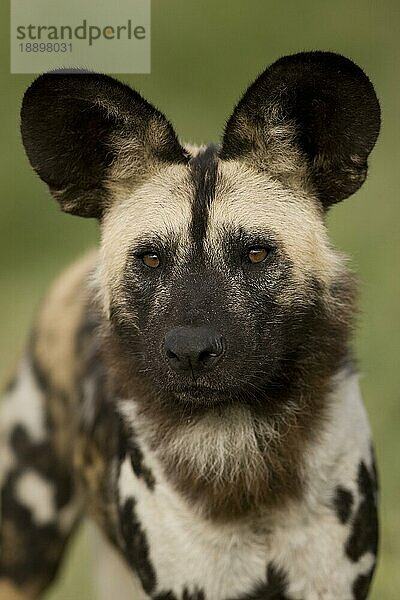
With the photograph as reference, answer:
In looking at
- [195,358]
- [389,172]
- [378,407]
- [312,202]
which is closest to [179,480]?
[195,358]

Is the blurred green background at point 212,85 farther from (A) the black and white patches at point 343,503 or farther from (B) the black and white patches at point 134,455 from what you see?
(A) the black and white patches at point 343,503

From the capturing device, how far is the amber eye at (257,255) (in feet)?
13.4

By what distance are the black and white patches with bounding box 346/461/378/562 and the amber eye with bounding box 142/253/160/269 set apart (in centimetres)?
82

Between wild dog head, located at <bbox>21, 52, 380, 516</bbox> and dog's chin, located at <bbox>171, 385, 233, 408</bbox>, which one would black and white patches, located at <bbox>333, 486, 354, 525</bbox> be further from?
dog's chin, located at <bbox>171, 385, 233, 408</bbox>

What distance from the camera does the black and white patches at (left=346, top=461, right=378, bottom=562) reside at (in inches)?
165

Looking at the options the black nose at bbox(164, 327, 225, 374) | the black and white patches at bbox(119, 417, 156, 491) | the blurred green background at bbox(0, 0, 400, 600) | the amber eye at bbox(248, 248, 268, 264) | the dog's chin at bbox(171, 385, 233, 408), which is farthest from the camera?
the blurred green background at bbox(0, 0, 400, 600)

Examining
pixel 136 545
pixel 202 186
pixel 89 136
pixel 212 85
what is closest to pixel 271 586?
pixel 136 545

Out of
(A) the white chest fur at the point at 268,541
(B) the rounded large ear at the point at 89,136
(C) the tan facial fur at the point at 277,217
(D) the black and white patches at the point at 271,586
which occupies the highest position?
(B) the rounded large ear at the point at 89,136

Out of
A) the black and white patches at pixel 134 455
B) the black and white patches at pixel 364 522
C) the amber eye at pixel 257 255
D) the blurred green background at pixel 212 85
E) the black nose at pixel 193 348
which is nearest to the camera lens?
the black nose at pixel 193 348

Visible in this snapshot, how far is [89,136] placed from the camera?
4.40m

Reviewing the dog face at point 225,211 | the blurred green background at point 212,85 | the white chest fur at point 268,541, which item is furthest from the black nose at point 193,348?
the blurred green background at point 212,85

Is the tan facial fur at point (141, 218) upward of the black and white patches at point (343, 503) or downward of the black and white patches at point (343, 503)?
upward

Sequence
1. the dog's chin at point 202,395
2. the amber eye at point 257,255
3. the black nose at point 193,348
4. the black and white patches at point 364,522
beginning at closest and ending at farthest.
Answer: the black nose at point 193,348
the dog's chin at point 202,395
the amber eye at point 257,255
the black and white patches at point 364,522

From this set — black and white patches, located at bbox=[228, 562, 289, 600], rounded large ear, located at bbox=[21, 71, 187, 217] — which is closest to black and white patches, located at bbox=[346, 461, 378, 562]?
black and white patches, located at bbox=[228, 562, 289, 600]
